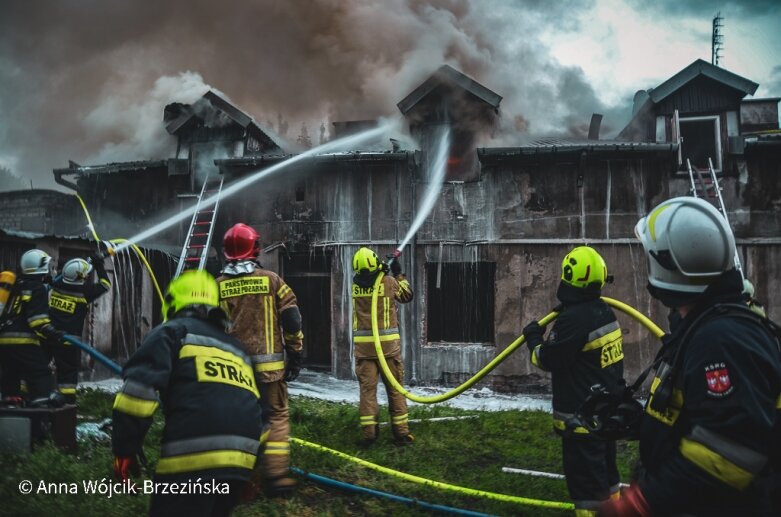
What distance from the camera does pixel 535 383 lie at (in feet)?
35.0

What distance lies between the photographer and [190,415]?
8.00ft

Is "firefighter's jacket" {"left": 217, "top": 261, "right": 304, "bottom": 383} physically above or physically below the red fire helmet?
below

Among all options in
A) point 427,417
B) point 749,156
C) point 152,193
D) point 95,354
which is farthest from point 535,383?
point 152,193

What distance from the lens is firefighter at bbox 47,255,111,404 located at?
632 centimetres

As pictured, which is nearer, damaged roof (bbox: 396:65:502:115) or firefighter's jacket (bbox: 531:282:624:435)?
firefighter's jacket (bbox: 531:282:624:435)

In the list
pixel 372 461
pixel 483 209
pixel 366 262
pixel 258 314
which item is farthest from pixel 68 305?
pixel 483 209

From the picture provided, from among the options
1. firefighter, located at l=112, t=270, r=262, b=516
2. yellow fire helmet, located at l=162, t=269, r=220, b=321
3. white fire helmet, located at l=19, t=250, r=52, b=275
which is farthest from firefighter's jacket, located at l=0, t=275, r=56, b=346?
firefighter, located at l=112, t=270, r=262, b=516

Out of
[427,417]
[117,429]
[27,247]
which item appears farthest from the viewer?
[27,247]

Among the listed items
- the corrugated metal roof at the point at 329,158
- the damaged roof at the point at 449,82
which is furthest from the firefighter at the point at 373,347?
the damaged roof at the point at 449,82

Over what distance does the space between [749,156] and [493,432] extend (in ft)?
27.6

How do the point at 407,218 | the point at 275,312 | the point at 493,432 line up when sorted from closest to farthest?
the point at 275,312 → the point at 493,432 → the point at 407,218

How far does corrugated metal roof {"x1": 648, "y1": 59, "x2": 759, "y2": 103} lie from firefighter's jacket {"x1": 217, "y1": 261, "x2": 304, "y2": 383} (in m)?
10.0

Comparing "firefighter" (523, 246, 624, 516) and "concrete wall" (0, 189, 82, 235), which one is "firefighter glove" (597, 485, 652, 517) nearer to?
"firefighter" (523, 246, 624, 516)

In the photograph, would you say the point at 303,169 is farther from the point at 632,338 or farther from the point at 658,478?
the point at 658,478
